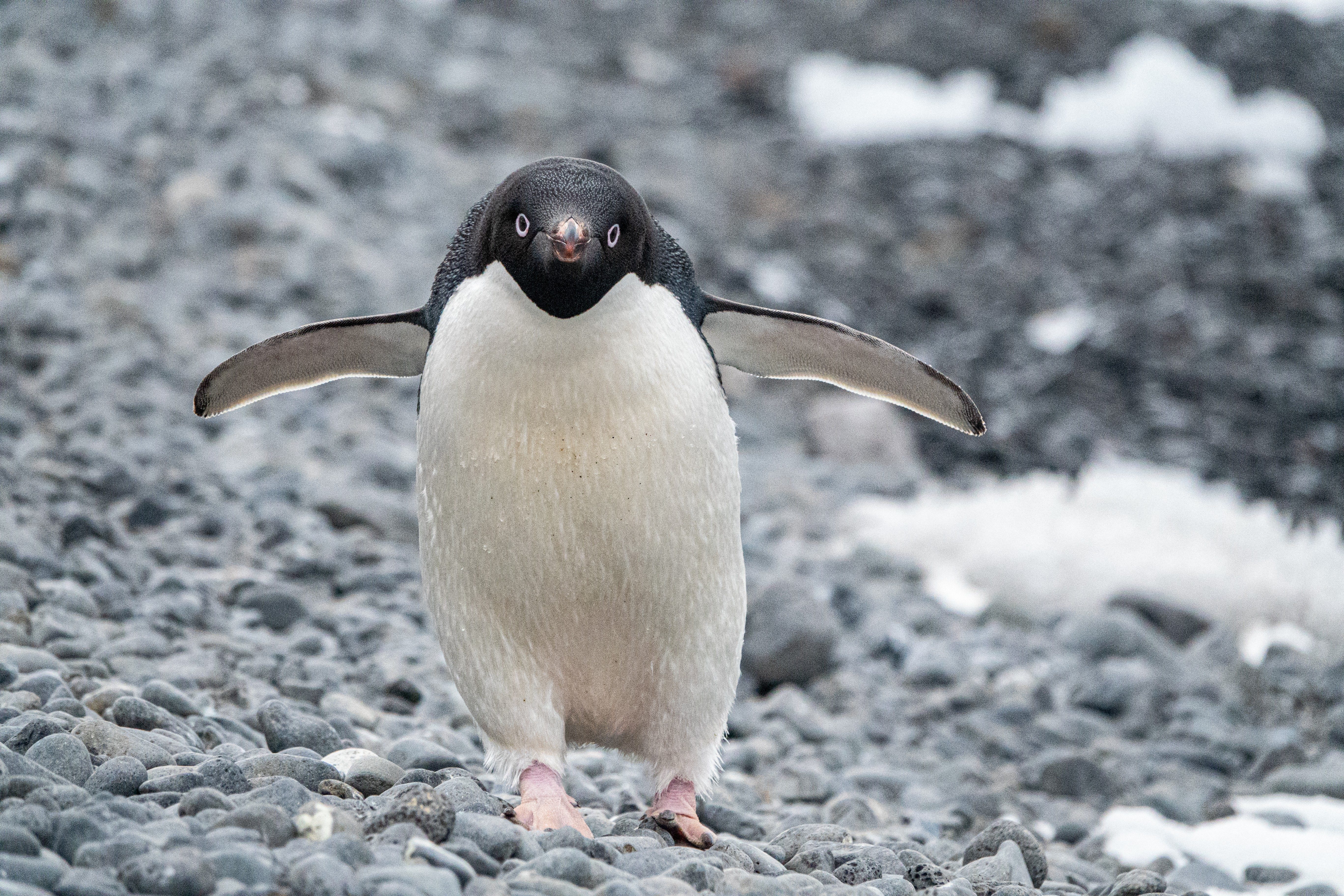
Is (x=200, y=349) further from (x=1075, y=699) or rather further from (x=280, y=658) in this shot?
(x=1075, y=699)

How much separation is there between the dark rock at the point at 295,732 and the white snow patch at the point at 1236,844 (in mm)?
2208

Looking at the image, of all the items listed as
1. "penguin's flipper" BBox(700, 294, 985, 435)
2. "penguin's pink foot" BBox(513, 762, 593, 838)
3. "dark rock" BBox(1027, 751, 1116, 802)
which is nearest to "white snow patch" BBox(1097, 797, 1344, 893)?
Answer: "dark rock" BBox(1027, 751, 1116, 802)

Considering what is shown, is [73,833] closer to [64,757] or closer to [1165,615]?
[64,757]

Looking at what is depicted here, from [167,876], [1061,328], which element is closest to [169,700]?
[167,876]

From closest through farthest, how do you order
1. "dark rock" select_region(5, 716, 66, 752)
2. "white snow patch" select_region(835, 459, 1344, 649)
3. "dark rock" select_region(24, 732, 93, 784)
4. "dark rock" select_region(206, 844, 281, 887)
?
"dark rock" select_region(206, 844, 281, 887)
"dark rock" select_region(24, 732, 93, 784)
"dark rock" select_region(5, 716, 66, 752)
"white snow patch" select_region(835, 459, 1344, 649)

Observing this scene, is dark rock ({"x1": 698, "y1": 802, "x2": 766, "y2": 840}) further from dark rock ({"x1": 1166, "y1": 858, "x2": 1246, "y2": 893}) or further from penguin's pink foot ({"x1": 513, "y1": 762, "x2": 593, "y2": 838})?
dark rock ({"x1": 1166, "y1": 858, "x2": 1246, "y2": 893})

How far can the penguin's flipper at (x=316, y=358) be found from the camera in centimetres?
332

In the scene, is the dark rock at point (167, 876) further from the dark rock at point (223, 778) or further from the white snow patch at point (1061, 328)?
the white snow patch at point (1061, 328)

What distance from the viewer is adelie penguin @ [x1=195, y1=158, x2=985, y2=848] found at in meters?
2.77

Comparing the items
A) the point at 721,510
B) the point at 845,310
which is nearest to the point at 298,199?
the point at 845,310

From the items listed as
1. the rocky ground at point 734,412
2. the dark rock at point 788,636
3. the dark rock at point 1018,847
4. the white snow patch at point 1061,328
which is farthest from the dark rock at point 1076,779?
the white snow patch at point 1061,328

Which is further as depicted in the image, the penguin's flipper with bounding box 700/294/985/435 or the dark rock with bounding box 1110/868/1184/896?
the penguin's flipper with bounding box 700/294/985/435

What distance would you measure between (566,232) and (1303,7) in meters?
14.5

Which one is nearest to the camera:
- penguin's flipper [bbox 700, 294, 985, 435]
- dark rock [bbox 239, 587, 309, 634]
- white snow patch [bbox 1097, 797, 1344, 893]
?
penguin's flipper [bbox 700, 294, 985, 435]
